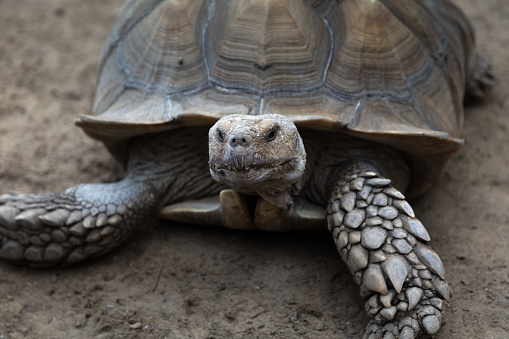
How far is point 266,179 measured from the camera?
2492 millimetres

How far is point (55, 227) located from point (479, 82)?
11.0 ft

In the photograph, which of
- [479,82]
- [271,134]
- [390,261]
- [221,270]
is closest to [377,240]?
[390,261]

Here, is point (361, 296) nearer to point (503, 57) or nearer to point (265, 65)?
point (265, 65)

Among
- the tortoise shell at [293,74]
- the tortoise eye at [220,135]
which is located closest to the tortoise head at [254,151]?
the tortoise eye at [220,135]

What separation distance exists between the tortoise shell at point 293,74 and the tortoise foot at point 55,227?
460 millimetres

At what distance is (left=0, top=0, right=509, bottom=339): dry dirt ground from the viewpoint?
273cm

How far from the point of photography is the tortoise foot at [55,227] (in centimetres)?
302

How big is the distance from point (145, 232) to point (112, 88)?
89 centimetres

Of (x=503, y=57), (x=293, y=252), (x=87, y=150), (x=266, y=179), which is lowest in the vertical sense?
(x=503, y=57)

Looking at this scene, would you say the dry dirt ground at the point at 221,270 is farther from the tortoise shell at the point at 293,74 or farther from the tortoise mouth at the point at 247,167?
the tortoise mouth at the point at 247,167

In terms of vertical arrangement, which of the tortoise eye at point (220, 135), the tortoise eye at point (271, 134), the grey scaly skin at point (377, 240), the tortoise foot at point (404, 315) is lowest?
the tortoise foot at point (404, 315)

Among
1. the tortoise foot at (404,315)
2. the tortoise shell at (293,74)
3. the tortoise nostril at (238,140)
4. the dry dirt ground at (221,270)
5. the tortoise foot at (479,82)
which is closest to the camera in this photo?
the tortoise nostril at (238,140)

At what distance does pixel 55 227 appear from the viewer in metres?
3.02

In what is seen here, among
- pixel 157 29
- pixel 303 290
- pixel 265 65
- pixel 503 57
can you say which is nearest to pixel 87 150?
pixel 157 29
